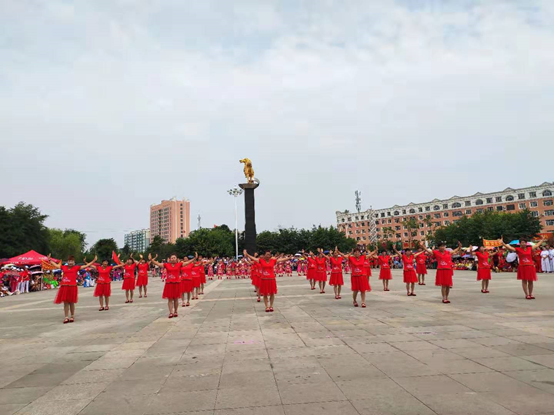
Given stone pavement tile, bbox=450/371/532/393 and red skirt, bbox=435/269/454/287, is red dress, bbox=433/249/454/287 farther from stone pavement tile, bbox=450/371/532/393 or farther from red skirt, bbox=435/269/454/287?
stone pavement tile, bbox=450/371/532/393

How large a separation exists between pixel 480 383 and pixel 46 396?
507 centimetres

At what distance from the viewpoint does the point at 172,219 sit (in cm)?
15675

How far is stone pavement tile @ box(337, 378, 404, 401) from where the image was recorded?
3959 mm

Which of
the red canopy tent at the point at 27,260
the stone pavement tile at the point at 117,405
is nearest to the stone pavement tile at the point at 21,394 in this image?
the stone pavement tile at the point at 117,405

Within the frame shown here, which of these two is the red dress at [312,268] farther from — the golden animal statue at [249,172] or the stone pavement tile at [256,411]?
the golden animal statue at [249,172]

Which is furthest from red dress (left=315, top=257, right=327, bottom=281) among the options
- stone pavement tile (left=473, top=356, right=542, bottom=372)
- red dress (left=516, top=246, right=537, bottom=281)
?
stone pavement tile (left=473, top=356, right=542, bottom=372)

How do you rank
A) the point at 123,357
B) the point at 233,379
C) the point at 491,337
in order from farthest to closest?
1. the point at 491,337
2. the point at 123,357
3. the point at 233,379

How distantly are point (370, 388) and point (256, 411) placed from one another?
4.50 ft

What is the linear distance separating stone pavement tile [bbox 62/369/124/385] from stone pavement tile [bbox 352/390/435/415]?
327 cm

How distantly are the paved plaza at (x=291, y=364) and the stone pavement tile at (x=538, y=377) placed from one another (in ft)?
0.07

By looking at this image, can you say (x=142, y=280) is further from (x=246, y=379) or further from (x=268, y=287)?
(x=246, y=379)

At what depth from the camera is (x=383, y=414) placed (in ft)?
11.5

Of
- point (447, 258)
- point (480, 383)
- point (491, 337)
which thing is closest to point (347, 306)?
point (447, 258)

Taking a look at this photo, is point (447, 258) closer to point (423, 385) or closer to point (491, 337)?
point (491, 337)
